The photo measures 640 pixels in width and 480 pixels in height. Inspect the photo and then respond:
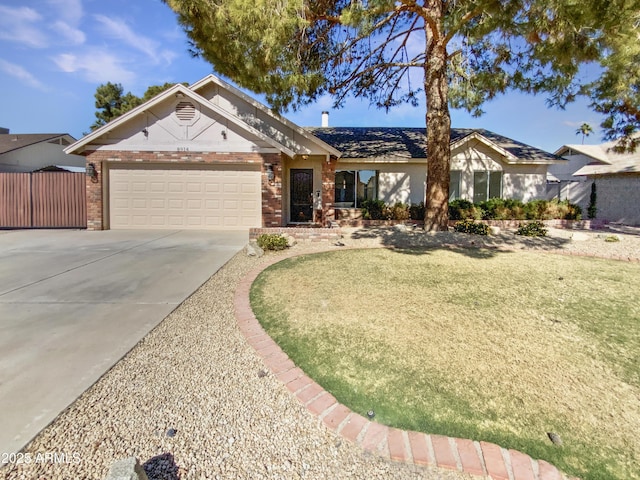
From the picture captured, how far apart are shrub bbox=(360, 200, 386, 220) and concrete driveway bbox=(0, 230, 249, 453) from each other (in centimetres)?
669

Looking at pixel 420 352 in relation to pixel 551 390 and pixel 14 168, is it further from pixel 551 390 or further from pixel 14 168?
pixel 14 168

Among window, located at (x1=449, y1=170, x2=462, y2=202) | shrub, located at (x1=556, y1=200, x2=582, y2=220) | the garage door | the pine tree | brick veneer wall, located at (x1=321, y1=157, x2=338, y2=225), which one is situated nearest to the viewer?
the pine tree

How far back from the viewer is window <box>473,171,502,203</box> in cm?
1631

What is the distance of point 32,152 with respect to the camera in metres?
22.4

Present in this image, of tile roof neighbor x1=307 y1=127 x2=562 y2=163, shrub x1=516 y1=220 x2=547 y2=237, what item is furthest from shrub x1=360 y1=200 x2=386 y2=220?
shrub x1=516 y1=220 x2=547 y2=237

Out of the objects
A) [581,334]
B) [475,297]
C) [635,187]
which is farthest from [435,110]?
[635,187]

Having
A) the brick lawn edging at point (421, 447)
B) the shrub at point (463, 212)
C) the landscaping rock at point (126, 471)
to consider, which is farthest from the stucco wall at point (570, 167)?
the landscaping rock at point (126, 471)

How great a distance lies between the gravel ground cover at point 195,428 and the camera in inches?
83.5

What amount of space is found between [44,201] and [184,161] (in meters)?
5.67

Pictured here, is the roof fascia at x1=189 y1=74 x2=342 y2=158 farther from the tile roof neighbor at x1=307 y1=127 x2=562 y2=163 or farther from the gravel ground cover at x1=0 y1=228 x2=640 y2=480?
the gravel ground cover at x1=0 y1=228 x2=640 y2=480

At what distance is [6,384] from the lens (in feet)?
9.39

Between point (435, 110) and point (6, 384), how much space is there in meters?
11.1

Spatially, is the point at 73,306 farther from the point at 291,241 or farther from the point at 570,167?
the point at 570,167

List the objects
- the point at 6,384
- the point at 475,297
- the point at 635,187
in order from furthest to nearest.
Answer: the point at 635,187
the point at 475,297
the point at 6,384
